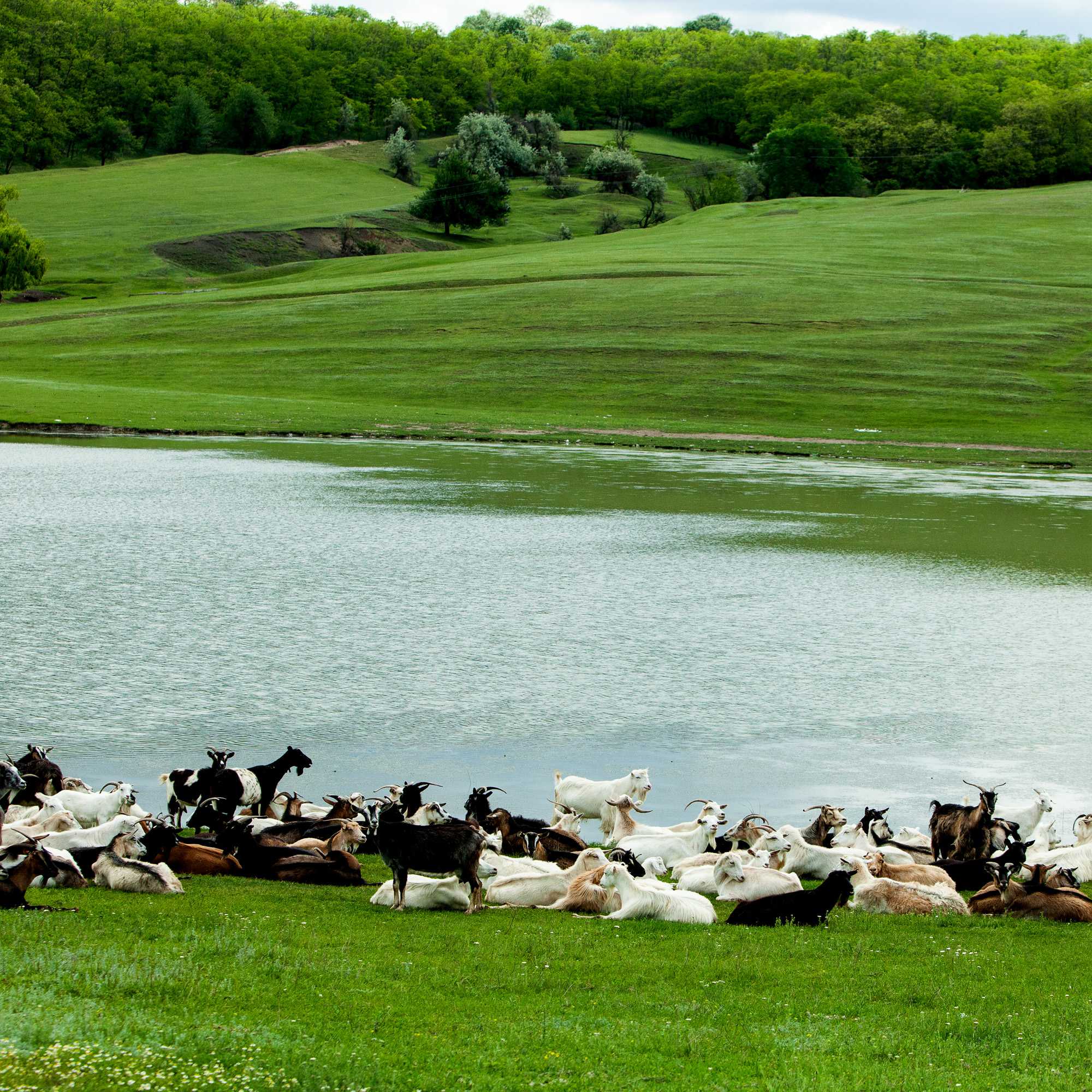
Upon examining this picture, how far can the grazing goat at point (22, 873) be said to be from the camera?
1109cm

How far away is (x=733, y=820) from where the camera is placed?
16016 millimetres

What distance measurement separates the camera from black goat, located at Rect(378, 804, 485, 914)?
12125 millimetres

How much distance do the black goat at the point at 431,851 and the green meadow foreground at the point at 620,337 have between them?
4911cm

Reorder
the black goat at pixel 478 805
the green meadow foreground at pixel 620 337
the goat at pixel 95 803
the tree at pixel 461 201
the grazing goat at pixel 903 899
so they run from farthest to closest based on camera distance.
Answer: the tree at pixel 461 201
the green meadow foreground at pixel 620 337
the black goat at pixel 478 805
the goat at pixel 95 803
the grazing goat at pixel 903 899

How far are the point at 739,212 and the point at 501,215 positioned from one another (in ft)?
91.2

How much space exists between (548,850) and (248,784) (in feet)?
12.3

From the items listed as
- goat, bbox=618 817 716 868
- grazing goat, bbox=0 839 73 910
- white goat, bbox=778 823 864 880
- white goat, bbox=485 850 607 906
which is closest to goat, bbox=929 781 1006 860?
white goat, bbox=778 823 864 880

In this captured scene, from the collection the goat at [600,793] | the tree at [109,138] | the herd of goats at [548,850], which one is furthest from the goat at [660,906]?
the tree at [109,138]

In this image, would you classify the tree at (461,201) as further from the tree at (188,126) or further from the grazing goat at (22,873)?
the grazing goat at (22,873)

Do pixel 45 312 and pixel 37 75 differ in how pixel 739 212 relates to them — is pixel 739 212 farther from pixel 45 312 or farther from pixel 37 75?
pixel 37 75

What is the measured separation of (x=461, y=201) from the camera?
148 metres

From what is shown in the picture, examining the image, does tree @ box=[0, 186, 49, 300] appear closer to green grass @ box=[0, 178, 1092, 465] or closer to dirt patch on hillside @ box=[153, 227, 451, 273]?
green grass @ box=[0, 178, 1092, 465]

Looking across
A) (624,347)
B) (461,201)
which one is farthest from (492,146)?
(624,347)

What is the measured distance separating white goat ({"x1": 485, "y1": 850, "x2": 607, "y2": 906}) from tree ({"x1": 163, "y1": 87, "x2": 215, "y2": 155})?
7876 inches
